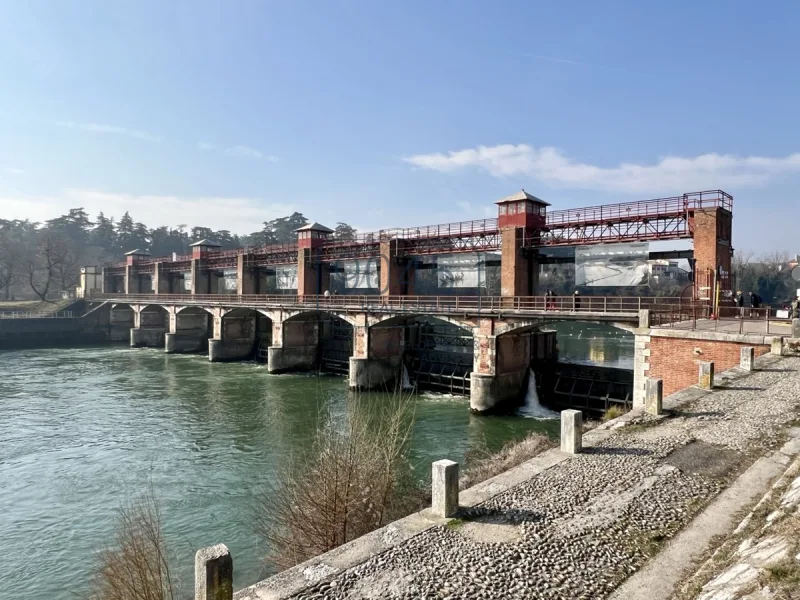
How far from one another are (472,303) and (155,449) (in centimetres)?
1788

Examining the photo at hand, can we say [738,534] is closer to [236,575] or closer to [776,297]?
[236,575]

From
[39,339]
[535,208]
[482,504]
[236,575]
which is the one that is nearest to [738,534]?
[482,504]

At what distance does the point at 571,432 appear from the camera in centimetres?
962

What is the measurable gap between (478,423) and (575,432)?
48.4 ft

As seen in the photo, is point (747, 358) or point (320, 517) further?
point (747, 358)

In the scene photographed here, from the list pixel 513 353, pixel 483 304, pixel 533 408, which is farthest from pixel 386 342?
pixel 533 408

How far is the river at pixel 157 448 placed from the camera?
39.2 feet

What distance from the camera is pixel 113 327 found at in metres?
62.0

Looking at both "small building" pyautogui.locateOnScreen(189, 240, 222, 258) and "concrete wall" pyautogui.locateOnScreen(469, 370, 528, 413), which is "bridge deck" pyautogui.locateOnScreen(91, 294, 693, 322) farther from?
"small building" pyautogui.locateOnScreen(189, 240, 222, 258)

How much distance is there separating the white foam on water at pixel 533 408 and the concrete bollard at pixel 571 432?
15735 mm

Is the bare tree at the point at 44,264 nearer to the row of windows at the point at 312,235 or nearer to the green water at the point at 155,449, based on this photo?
the green water at the point at 155,449

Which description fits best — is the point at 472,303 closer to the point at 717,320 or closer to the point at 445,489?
the point at 717,320

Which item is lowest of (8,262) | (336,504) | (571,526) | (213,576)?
(336,504)

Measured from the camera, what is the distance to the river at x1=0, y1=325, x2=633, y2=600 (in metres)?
11.9
